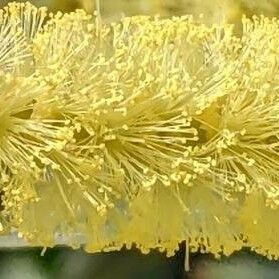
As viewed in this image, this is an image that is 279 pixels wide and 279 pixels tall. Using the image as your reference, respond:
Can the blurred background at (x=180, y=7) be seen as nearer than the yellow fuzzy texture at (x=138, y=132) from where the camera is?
No

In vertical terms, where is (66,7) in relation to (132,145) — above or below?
above

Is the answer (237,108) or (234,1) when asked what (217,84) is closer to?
(237,108)

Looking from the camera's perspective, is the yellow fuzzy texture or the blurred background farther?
the blurred background

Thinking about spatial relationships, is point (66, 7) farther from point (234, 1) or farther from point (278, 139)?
point (278, 139)

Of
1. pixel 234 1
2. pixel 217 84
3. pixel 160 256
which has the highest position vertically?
pixel 234 1

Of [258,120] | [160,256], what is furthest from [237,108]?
[160,256]

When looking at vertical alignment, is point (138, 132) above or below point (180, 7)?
below

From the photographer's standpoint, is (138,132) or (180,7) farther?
(180,7)

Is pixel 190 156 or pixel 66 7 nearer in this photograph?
pixel 190 156
